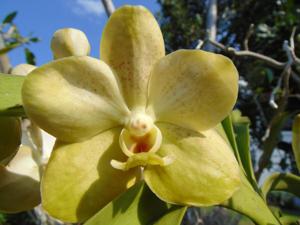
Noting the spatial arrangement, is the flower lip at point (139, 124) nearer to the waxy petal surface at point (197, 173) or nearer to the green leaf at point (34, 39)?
the waxy petal surface at point (197, 173)

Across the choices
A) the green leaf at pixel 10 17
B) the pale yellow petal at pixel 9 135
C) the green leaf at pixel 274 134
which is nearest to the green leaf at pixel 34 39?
the green leaf at pixel 10 17

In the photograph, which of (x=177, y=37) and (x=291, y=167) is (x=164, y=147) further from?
(x=177, y=37)

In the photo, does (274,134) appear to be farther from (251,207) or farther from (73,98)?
(73,98)

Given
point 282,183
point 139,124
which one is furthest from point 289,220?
point 139,124

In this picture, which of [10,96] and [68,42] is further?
[68,42]

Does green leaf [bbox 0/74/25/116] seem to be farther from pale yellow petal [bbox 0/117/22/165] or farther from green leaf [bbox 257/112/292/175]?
green leaf [bbox 257/112/292/175]

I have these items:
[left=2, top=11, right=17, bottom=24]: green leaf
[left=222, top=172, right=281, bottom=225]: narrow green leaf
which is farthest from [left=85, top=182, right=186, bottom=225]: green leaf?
[left=2, top=11, right=17, bottom=24]: green leaf
